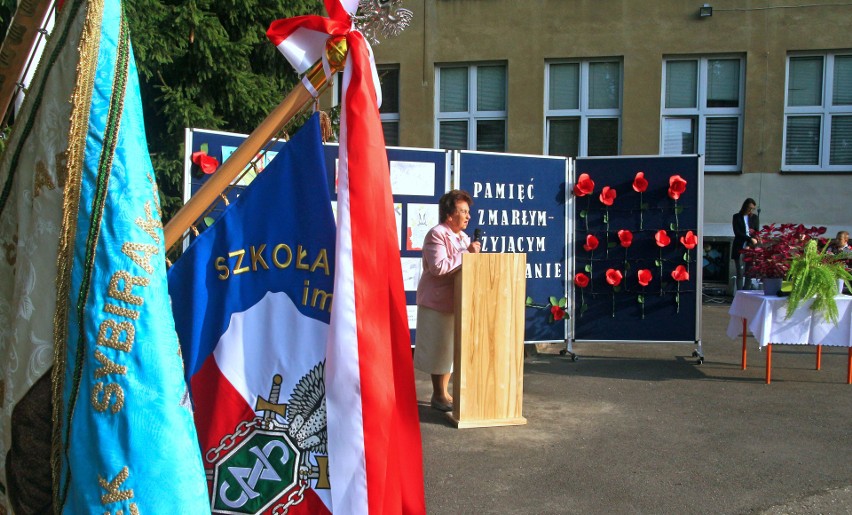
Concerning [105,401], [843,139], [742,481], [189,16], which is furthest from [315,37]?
[843,139]

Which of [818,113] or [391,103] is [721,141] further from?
[391,103]

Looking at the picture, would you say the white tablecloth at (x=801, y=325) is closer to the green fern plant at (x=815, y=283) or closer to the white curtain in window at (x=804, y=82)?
the green fern plant at (x=815, y=283)

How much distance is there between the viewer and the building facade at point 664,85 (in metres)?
15.0

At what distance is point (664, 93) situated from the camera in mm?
15445

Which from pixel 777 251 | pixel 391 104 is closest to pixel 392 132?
pixel 391 104

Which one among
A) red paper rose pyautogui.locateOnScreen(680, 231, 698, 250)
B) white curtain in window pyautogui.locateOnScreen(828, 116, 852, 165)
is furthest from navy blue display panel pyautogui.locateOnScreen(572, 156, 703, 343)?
white curtain in window pyautogui.locateOnScreen(828, 116, 852, 165)

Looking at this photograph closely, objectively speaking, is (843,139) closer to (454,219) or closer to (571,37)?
(571,37)

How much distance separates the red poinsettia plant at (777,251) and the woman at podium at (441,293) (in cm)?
326

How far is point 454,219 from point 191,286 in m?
4.42

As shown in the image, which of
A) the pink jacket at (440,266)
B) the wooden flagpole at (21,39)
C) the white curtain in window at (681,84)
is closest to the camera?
the wooden flagpole at (21,39)

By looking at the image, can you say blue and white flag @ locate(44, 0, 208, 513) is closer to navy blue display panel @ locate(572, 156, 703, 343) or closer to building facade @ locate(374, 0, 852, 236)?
navy blue display panel @ locate(572, 156, 703, 343)

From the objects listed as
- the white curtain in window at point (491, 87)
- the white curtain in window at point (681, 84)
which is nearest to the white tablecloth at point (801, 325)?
the white curtain in window at point (681, 84)

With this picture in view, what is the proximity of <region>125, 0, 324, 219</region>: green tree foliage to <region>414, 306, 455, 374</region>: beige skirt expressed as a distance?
2722 millimetres

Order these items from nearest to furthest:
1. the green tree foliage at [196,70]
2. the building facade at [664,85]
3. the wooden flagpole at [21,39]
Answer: the wooden flagpole at [21,39], the green tree foliage at [196,70], the building facade at [664,85]
